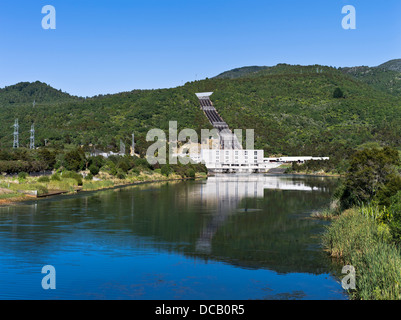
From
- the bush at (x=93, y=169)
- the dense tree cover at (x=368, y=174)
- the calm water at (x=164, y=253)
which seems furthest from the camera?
the bush at (x=93, y=169)

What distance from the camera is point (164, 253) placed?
2680 centimetres

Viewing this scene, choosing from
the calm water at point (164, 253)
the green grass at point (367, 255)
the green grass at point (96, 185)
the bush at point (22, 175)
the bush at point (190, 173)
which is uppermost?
the bush at point (22, 175)

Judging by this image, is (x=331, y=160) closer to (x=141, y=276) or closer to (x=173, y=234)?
(x=173, y=234)

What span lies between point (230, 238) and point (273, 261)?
666 cm

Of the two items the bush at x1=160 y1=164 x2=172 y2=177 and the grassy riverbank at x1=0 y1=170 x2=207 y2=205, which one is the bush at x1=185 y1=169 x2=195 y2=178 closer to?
the bush at x1=160 y1=164 x2=172 y2=177

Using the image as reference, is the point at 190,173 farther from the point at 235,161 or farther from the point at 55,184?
the point at 235,161

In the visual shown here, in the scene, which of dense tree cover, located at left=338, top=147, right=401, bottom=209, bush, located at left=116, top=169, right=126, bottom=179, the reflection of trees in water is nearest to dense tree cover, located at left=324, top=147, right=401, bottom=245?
dense tree cover, located at left=338, top=147, right=401, bottom=209

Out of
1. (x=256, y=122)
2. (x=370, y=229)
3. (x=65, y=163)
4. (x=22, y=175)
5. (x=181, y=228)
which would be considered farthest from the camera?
(x=256, y=122)

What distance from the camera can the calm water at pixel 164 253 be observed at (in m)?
19.6

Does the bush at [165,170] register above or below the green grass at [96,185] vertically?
above

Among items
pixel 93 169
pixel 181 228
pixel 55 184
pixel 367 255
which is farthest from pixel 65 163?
pixel 367 255

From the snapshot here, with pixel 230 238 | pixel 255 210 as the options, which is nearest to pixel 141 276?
pixel 230 238

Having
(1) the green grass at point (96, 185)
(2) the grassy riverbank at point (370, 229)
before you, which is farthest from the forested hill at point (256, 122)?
(2) the grassy riverbank at point (370, 229)

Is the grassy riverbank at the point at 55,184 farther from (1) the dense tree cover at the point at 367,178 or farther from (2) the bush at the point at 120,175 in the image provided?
(1) the dense tree cover at the point at 367,178
